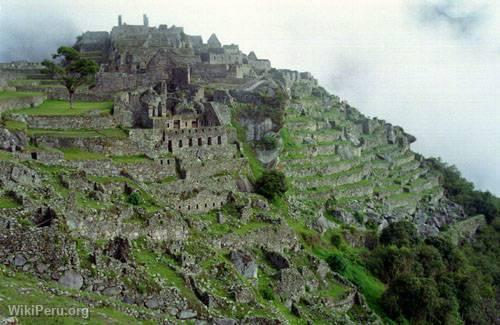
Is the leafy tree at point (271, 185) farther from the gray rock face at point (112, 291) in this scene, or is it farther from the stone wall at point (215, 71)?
the gray rock face at point (112, 291)

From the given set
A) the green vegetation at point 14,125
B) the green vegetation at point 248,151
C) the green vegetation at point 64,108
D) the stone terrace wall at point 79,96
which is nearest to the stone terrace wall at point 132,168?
the green vegetation at point 14,125

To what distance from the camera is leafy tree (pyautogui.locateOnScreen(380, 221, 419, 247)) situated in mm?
51125

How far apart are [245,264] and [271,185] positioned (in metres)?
12.3

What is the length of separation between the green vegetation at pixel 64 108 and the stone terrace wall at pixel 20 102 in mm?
409

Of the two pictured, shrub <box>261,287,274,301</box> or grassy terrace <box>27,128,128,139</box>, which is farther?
grassy terrace <box>27,128,128,139</box>

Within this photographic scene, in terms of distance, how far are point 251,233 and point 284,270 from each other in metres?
3.70

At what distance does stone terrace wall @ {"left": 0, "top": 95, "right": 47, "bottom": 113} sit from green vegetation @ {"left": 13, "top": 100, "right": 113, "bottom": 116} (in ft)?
1.34

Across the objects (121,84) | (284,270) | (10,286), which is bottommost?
(284,270)

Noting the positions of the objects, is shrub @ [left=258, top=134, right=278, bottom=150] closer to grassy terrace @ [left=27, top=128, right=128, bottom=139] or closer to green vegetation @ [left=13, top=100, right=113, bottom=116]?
green vegetation @ [left=13, top=100, right=113, bottom=116]

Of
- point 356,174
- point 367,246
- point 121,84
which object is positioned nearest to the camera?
Answer: point 121,84

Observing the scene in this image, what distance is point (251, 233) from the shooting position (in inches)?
1377

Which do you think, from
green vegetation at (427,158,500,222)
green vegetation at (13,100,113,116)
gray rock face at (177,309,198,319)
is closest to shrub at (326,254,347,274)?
green vegetation at (13,100,113,116)

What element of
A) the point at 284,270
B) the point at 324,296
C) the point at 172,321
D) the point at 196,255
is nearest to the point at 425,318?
the point at 324,296

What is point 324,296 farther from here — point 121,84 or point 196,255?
point 121,84
